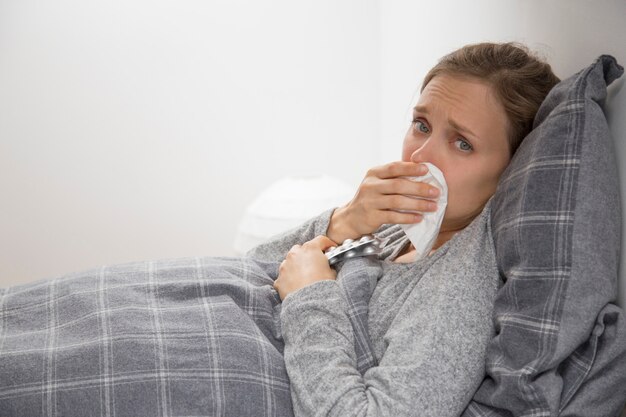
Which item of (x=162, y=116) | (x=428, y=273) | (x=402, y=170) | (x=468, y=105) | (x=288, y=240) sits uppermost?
(x=468, y=105)

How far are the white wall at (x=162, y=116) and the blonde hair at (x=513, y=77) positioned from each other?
162 centimetres

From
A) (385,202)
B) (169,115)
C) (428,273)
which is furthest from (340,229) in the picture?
(169,115)

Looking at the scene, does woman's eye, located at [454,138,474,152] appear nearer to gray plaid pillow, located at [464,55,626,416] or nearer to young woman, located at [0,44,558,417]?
young woman, located at [0,44,558,417]

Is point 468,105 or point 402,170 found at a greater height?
point 468,105

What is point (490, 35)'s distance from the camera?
5.62 ft

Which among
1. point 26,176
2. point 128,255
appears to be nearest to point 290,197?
point 128,255

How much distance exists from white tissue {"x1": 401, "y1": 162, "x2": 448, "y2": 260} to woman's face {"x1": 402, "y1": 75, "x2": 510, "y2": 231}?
0.01 metres

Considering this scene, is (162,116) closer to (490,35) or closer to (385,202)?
(490,35)

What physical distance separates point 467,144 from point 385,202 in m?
0.17

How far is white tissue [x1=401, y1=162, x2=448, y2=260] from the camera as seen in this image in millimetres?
1249

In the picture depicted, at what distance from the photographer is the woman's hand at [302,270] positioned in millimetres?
1246

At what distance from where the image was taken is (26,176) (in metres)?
2.81

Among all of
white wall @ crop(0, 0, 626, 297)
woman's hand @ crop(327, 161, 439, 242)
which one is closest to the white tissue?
woman's hand @ crop(327, 161, 439, 242)

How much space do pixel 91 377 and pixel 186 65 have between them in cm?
190
